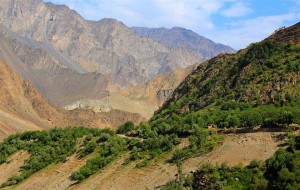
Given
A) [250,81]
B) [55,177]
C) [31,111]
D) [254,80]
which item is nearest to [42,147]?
[55,177]

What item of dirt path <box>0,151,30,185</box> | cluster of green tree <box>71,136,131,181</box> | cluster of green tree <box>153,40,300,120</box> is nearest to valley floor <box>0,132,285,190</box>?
cluster of green tree <box>71,136,131,181</box>

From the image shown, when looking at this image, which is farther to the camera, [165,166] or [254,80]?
[254,80]

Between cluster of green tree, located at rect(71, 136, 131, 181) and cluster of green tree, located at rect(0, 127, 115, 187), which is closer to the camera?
cluster of green tree, located at rect(71, 136, 131, 181)

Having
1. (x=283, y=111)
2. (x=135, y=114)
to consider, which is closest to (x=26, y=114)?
(x=135, y=114)

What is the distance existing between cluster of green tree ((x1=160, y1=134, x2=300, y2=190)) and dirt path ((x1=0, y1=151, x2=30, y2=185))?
23.4m

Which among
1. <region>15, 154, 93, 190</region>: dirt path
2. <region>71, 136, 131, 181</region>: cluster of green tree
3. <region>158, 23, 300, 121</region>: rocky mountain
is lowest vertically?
<region>15, 154, 93, 190</region>: dirt path

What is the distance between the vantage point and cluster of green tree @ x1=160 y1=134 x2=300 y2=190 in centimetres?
3047

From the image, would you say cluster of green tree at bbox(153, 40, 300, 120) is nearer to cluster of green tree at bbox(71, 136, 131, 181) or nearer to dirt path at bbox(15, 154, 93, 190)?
cluster of green tree at bbox(71, 136, 131, 181)

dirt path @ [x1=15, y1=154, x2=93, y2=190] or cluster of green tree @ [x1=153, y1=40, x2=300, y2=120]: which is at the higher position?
cluster of green tree @ [x1=153, y1=40, x2=300, y2=120]

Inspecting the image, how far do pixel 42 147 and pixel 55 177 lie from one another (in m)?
9.42

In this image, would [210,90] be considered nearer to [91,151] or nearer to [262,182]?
[91,151]

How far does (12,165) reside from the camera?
183ft

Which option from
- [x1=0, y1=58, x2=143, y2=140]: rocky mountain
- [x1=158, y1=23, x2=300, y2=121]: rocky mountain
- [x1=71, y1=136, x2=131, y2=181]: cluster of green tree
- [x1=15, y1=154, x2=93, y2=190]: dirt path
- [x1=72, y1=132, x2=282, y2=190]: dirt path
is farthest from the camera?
[x1=0, y1=58, x2=143, y2=140]: rocky mountain

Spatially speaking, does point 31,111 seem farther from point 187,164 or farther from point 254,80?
point 187,164
